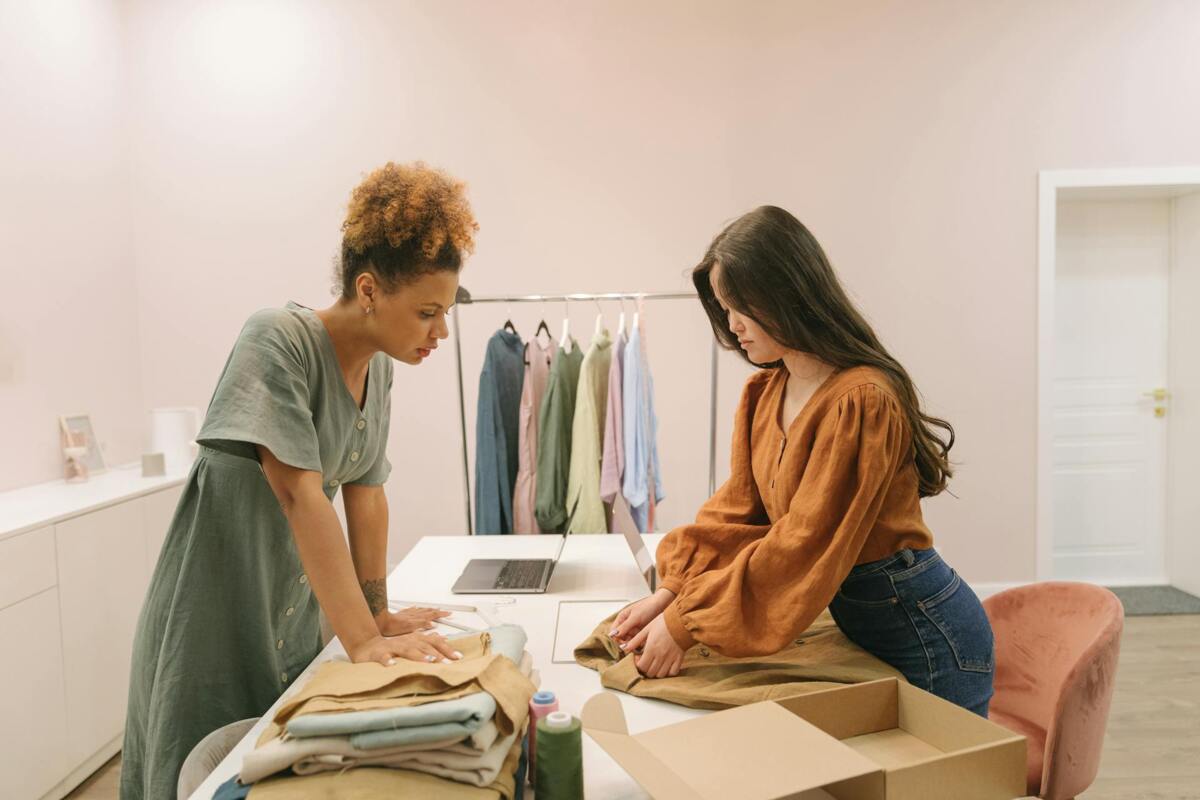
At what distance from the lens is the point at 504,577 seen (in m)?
1.97

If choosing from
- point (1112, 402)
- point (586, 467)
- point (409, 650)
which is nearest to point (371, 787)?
point (409, 650)

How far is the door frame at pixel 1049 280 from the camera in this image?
4062 millimetres

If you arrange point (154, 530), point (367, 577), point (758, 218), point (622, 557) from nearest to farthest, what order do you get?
1. point (758, 218)
2. point (367, 577)
3. point (622, 557)
4. point (154, 530)

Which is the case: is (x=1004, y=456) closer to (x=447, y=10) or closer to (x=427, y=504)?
(x=427, y=504)

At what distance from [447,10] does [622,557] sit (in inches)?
118

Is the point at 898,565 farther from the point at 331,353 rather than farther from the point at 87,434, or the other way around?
the point at 87,434

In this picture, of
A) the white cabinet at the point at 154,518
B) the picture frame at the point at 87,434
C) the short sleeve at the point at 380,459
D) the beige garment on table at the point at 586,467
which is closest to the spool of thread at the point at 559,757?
the short sleeve at the point at 380,459

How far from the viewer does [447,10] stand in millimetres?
4004

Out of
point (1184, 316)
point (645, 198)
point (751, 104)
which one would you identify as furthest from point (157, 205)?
point (1184, 316)

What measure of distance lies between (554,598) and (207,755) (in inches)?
31.6

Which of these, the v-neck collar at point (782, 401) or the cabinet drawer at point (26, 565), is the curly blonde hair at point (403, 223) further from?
the cabinet drawer at point (26, 565)

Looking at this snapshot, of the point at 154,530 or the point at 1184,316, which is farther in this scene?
the point at 1184,316

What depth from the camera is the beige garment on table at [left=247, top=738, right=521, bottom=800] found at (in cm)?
86

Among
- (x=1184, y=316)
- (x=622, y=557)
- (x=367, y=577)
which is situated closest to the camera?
(x=367, y=577)
